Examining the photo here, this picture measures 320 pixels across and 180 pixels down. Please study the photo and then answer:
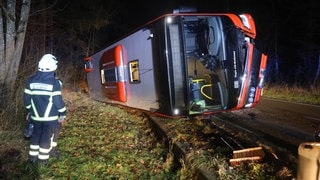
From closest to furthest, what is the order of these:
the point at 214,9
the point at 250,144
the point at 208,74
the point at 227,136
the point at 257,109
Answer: the point at 250,144
the point at 227,136
the point at 208,74
the point at 257,109
the point at 214,9

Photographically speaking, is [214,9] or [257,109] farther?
[214,9]

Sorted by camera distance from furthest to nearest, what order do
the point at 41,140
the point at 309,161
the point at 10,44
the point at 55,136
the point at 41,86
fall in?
the point at 10,44 → the point at 55,136 → the point at 41,140 → the point at 41,86 → the point at 309,161

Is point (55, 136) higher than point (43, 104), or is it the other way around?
point (43, 104)

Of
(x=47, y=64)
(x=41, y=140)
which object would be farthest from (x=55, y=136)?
(x=47, y=64)

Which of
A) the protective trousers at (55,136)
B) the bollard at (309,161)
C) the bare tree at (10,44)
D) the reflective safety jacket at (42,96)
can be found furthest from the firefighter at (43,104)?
the bollard at (309,161)

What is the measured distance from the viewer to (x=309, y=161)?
3.51 metres

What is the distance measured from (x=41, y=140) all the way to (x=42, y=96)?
0.76 m

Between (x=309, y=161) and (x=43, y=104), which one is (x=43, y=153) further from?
(x=309, y=161)

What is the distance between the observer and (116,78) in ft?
36.5

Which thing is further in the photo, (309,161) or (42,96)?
(42,96)

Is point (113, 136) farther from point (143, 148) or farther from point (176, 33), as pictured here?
point (176, 33)

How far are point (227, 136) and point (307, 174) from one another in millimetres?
3652

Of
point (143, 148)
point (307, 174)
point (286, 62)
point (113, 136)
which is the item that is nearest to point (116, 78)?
point (113, 136)

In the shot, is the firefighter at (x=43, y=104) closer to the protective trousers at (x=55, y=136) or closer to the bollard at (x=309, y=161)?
the protective trousers at (x=55, y=136)
